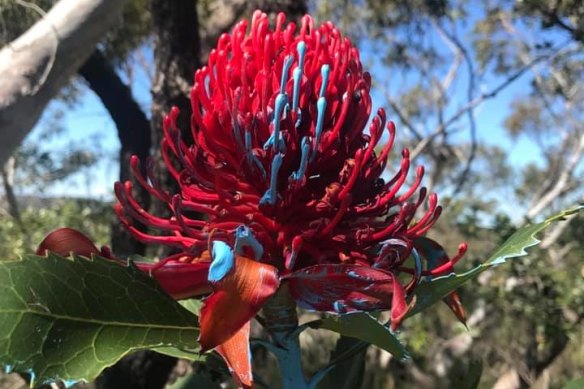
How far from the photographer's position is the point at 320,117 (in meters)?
1.08

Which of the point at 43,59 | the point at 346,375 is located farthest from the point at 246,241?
the point at 43,59

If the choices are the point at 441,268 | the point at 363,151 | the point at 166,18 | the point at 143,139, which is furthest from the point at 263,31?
the point at 143,139

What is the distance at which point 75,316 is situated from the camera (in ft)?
2.98

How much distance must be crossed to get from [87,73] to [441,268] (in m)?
3.35

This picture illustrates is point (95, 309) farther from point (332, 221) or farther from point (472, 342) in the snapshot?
point (472, 342)

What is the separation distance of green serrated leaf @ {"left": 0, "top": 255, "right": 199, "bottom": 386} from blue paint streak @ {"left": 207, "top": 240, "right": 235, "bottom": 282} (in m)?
0.11

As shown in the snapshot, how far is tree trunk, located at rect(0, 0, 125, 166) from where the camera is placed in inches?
77.5

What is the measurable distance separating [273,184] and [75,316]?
356 mm

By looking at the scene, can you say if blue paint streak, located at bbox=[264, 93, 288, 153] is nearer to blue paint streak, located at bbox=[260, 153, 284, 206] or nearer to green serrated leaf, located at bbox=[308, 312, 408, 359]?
blue paint streak, located at bbox=[260, 153, 284, 206]

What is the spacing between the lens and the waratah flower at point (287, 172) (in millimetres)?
1058

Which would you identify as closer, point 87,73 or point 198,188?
point 198,188

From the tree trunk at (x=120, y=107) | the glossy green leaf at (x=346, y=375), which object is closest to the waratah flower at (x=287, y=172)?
the glossy green leaf at (x=346, y=375)

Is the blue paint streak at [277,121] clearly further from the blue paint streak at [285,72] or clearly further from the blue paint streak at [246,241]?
the blue paint streak at [246,241]

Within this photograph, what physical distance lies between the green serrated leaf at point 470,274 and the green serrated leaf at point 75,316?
1.22 ft
